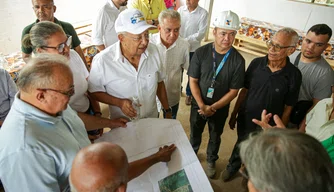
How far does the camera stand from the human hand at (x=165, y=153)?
1443 mm

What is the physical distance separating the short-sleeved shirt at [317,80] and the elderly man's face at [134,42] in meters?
1.61

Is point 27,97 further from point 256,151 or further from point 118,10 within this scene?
point 118,10

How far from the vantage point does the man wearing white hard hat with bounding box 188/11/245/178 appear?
197cm

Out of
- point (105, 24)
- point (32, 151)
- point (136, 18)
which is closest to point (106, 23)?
point (105, 24)

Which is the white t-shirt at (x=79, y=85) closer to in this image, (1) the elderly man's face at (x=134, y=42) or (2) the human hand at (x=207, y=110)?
(1) the elderly man's face at (x=134, y=42)

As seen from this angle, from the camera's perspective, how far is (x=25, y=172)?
96 centimetres

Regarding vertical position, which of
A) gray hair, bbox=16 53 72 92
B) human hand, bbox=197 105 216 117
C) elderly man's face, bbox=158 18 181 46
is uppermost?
gray hair, bbox=16 53 72 92

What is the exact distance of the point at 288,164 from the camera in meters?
0.67

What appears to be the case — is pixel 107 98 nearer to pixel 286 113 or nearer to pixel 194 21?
Answer: pixel 286 113

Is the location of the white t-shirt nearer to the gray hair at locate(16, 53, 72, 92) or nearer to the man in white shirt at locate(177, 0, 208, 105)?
the gray hair at locate(16, 53, 72, 92)

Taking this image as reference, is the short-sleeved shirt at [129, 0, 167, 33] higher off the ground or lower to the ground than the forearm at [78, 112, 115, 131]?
higher

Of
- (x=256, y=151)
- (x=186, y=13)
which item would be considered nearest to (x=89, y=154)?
(x=256, y=151)

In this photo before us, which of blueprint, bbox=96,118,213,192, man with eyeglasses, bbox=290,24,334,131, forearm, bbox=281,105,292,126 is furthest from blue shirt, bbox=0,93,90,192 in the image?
man with eyeglasses, bbox=290,24,334,131

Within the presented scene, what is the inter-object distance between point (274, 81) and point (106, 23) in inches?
88.1
